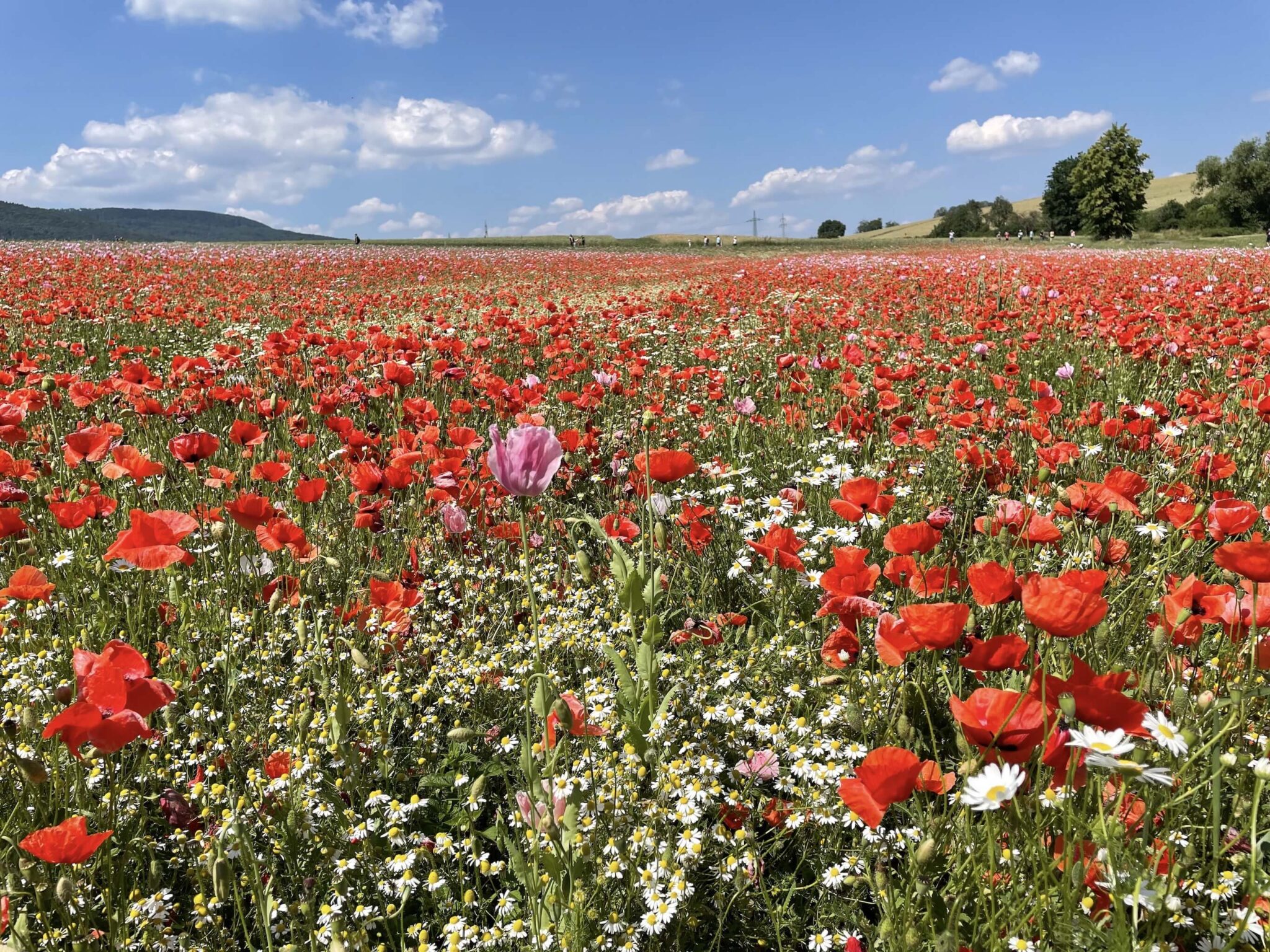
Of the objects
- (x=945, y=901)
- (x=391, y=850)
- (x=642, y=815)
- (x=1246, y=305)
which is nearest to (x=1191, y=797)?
(x=945, y=901)

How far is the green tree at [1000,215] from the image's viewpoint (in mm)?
84812

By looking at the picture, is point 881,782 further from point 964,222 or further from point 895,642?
point 964,222

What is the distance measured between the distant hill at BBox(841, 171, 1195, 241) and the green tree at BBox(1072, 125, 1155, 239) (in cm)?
2922

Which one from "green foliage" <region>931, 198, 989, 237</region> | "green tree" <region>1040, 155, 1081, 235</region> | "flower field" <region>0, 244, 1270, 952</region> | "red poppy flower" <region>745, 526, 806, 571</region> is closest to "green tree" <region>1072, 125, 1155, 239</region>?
"green tree" <region>1040, 155, 1081, 235</region>

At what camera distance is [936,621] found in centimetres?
139

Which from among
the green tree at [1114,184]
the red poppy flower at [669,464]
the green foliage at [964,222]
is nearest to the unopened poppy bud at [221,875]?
the red poppy flower at [669,464]

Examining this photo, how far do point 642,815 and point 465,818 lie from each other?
455mm

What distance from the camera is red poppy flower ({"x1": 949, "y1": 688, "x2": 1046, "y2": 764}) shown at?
4.31 ft

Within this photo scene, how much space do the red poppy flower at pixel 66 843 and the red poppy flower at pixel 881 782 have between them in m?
1.34

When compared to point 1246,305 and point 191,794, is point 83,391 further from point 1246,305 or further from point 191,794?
point 1246,305

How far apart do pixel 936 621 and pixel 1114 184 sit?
6668 centimetres

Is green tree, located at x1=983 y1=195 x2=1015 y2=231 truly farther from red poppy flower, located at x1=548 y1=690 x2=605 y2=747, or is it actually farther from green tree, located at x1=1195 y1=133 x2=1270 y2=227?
red poppy flower, located at x1=548 y1=690 x2=605 y2=747

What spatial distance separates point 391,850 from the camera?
1984 mm

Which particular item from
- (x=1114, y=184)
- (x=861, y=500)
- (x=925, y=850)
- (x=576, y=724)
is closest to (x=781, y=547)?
(x=861, y=500)
